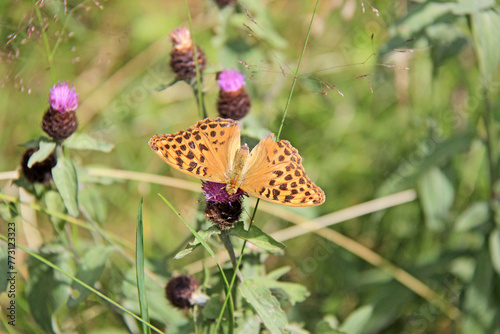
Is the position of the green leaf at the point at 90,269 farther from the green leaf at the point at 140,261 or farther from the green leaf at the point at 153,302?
the green leaf at the point at 140,261

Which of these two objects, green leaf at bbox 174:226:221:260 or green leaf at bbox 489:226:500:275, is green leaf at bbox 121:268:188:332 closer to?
green leaf at bbox 174:226:221:260

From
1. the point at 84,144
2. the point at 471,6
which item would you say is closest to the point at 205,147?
the point at 84,144

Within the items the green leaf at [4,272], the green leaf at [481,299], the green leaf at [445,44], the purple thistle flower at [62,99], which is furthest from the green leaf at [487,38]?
the green leaf at [4,272]

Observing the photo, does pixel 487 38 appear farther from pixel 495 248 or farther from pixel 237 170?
pixel 237 170

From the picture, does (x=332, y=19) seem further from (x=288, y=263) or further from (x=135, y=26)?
(x=288, y=263)

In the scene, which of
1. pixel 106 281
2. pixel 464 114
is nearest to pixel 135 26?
pixel 106 281
